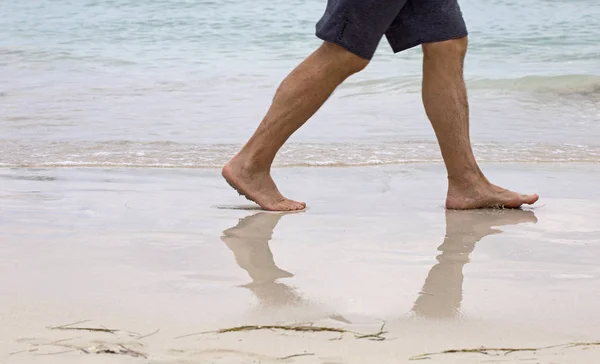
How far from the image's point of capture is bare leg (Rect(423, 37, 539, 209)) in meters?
3.20

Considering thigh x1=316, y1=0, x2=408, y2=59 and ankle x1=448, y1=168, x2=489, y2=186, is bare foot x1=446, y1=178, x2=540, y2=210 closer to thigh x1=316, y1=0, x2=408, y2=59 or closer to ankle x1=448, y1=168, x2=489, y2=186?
ankle x1=448, y1=168, x2=489, y2=186

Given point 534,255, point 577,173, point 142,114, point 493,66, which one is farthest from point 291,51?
point 534,255

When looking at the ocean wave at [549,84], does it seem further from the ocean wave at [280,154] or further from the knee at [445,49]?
the knee at [445,49]

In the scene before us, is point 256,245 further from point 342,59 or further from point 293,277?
point 342,59

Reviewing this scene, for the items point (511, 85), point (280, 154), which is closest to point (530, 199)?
point (280, 154)

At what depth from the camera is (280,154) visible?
4.82 metres

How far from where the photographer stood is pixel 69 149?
16.4ft

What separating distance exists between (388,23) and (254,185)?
757 mm

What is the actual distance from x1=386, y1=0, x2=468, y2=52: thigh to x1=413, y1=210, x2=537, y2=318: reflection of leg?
607 millimetres

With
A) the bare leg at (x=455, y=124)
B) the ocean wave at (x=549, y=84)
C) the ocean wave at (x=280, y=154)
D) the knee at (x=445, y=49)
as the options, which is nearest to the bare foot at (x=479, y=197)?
the bare leg at (x=455, y=124)

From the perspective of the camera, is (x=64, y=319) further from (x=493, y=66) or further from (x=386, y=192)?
(x=493, y=66)

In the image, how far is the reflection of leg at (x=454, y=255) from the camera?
2053mm

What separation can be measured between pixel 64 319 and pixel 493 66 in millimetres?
9010

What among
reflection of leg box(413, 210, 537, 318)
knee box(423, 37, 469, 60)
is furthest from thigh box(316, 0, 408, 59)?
reflection of leg box(413, 210, 537, 318)
